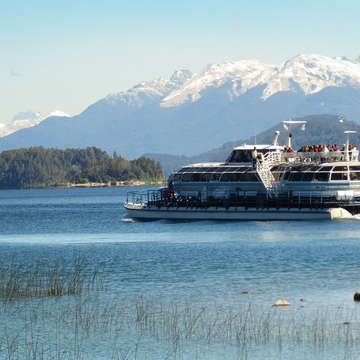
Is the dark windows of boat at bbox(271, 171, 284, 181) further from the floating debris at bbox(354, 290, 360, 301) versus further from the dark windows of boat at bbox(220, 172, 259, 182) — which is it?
the floating debris at bbox(354, 290, 360, 301)

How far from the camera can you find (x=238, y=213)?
316 feet

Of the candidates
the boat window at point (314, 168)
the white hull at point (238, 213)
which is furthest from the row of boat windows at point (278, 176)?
the white hull at point (238, 213)

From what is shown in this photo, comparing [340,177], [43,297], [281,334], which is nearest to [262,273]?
[43,297]

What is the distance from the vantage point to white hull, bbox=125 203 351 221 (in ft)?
302

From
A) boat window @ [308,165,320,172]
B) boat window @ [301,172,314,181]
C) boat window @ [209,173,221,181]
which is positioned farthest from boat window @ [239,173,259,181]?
boat window @ [308,165,320,172]

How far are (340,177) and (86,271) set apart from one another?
147 feet

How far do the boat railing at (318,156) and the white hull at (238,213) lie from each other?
8.51 m

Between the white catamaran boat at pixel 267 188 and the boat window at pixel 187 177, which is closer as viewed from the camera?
the white catamaran boat at pixel 267 188

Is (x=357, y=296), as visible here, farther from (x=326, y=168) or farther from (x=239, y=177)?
(x=239, y=177)

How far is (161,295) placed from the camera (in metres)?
45.0

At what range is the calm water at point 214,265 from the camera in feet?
111

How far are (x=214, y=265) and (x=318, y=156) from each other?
4603cm

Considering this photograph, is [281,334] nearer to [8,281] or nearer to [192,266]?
Result: [8,281]

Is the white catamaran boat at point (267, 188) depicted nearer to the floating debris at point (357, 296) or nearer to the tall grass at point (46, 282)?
the tall grass at point (46, 282)
